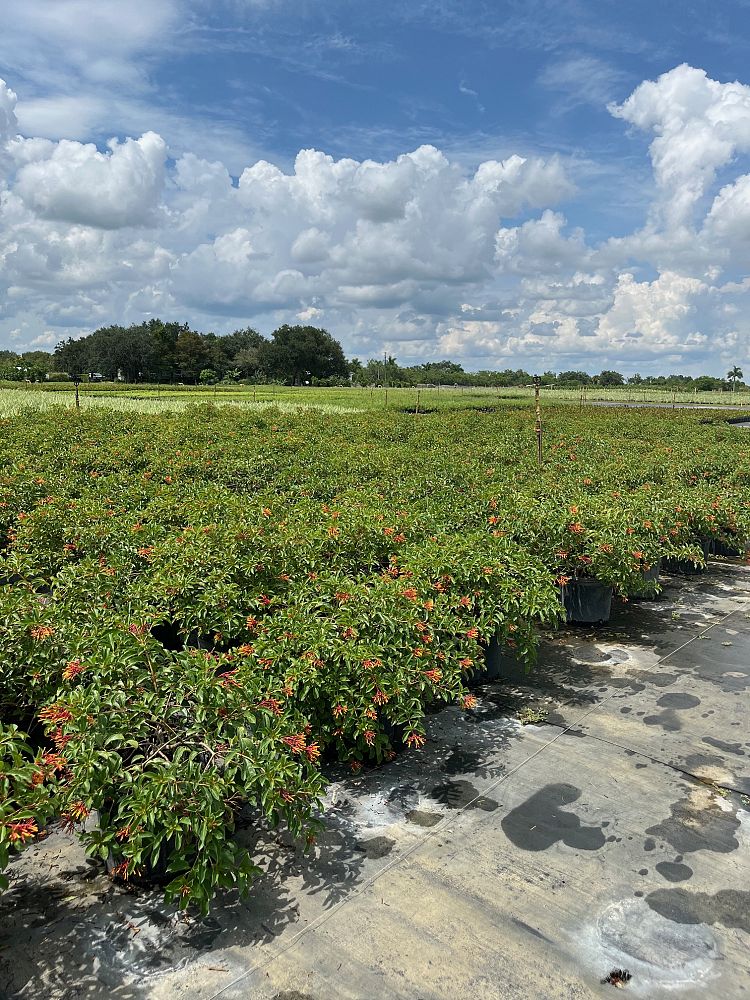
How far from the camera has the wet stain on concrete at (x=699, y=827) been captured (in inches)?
124

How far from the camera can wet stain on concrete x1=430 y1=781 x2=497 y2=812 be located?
3457 millimetres

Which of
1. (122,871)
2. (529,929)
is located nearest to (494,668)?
(529,929)

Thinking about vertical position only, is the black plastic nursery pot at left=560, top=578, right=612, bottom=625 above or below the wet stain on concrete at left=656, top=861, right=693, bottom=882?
above

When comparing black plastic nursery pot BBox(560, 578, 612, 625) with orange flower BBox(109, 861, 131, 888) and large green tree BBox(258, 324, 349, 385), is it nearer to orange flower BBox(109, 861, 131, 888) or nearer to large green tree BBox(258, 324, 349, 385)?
orange flower BBox(109, 861, 131, 888)

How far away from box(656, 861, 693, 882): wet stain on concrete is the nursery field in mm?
1184

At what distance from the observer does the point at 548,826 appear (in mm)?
3291

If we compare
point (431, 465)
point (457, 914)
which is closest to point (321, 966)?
point (457, 914)

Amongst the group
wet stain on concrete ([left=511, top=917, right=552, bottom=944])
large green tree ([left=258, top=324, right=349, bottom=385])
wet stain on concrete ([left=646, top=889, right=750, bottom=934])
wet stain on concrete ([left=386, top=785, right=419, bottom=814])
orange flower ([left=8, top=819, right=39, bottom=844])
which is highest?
large green tree ([left=258, top=324, right=349, bottom=385])

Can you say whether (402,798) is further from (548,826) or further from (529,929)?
(529,929)

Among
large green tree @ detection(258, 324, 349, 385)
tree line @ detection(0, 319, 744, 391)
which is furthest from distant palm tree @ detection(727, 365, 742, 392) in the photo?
large green tree @ detection(258, 324, 349, 385)

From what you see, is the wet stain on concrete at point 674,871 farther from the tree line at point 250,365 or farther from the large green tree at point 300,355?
the large green tree at point 300,355

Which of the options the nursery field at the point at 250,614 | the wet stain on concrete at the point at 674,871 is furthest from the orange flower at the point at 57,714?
the wet stain on concrete at the point at 674,871

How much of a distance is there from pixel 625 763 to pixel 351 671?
70.2 inches

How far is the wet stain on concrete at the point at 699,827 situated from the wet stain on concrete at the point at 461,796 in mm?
796
